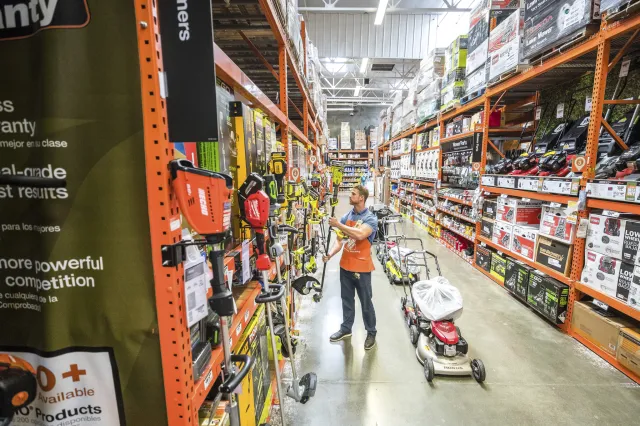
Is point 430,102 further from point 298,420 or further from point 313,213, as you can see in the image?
point 298,420

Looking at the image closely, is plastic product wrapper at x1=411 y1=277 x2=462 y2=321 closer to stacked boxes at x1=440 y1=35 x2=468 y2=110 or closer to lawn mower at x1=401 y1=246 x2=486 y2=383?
lawn mower at x1=401 y1=246 x2=486 y2=383

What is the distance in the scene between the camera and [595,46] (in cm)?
323

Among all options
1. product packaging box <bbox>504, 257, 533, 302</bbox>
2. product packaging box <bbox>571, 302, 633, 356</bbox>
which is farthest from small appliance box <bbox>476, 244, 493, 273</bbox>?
product packaging box <bbox>571, 302, 633, 356</bbox>

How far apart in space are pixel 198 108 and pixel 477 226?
619cm

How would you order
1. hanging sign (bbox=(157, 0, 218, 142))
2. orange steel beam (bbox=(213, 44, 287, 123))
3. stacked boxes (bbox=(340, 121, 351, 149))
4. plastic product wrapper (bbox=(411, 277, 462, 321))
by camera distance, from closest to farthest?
1. hanging sign (bbox=(157, 0, 218, 142))
2. orange steel beam (bbox=(213, 44, 287, 123))
3. plastic product wrapper (bbox=(411, 277, 462, 321))
4. stacked boxes (bbox=(340, 121, 351, 149))

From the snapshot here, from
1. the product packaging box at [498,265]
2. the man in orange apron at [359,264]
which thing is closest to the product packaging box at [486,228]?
the product packaging box at [498,265]

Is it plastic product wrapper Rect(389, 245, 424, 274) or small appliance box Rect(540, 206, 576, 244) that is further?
plastic product wrapper Rect(389, 245, 424, 274)

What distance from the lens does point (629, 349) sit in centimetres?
284

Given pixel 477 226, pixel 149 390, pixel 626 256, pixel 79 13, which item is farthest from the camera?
pixel 477 226

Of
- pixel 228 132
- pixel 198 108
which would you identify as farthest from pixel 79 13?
pixel 228 132

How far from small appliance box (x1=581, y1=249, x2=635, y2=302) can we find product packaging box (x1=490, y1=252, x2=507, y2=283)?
1606mm

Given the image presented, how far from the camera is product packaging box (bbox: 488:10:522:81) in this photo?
4270 mm

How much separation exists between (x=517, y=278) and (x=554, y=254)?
79cm

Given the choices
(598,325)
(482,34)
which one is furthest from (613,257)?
(482,34)
